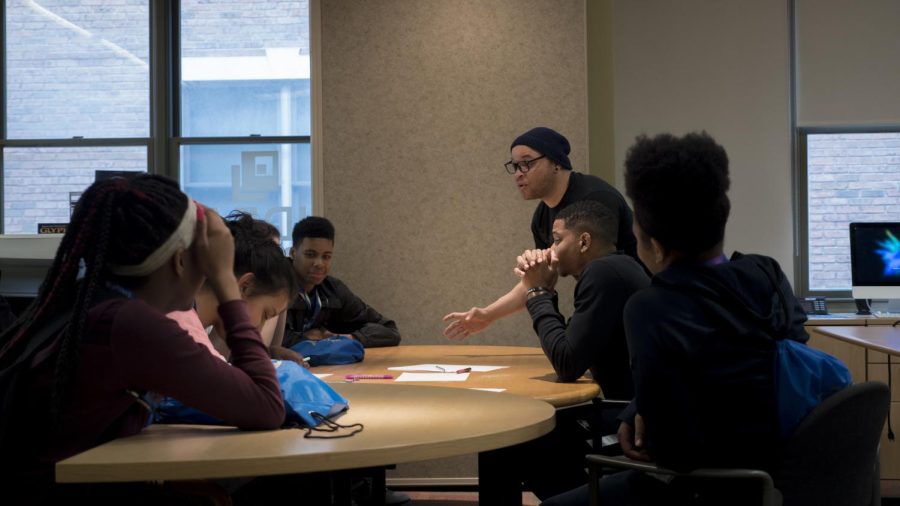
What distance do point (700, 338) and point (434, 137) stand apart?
9.73ft

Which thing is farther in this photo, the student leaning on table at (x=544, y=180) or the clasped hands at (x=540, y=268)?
the student leaning on table at (x=544, y=180)

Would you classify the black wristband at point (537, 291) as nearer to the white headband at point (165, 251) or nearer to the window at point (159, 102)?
the white headband at point (165, 251)

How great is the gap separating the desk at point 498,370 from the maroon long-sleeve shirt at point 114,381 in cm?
85

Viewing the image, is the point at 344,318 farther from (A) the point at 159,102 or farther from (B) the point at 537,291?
(A) the point at 159,102

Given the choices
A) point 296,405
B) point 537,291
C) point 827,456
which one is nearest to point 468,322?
point 537,291

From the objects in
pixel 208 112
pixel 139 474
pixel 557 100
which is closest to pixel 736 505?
pixel 139 474

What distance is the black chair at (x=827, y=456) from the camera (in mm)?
1453

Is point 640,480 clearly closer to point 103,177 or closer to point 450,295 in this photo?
point 103,177

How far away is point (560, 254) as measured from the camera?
2707 mm

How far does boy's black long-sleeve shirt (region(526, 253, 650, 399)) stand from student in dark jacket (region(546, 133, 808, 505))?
715 mm

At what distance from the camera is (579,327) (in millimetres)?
2379

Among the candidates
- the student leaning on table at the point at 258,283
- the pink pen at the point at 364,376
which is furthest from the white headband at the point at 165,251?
the pink pen at the point at 364,376

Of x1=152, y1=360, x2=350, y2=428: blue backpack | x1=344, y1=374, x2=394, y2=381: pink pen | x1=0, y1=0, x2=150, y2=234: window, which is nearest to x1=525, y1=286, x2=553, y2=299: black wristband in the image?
x1=344, y1=374, x2=394, y2=381: pink pen

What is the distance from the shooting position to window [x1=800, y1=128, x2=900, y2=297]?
579cm
